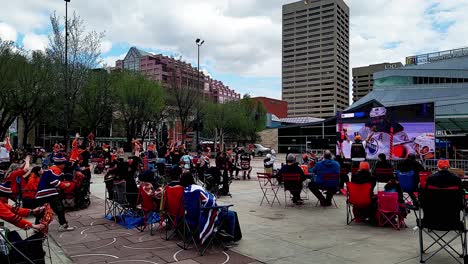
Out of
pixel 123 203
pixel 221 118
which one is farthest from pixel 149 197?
pixel 221 118

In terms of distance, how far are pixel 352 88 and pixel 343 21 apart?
32.8 metres

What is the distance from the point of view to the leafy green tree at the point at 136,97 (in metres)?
37.0

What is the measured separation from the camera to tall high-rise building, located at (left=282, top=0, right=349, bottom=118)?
17138 cm

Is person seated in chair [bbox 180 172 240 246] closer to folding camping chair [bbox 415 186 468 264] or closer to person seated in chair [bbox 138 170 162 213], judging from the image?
person seated in chair [bbox 138 170 162 213]

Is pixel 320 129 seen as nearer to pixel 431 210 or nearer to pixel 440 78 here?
pixel 440 78

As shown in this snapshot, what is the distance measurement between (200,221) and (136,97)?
1272 inches

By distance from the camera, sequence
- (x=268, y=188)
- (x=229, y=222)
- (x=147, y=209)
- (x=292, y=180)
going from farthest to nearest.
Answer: (x=268, y=188)
(x=292, y=180)
(x=147, y=209)
(x=229, y=222)

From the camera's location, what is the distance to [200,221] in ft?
21.0

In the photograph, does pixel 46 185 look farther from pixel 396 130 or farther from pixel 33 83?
pixel 33 83

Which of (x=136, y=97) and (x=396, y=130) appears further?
(x=136, y=97)

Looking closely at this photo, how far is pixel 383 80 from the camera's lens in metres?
71.0

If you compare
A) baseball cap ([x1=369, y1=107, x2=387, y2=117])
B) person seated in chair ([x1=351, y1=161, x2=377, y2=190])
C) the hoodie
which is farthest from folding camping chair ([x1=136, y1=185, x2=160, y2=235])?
baseball cap ([x1=369, y1=107, x2=387, y2=117])

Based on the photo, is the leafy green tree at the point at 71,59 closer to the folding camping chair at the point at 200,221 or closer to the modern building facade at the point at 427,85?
the folding camping chair at the point at 200,221

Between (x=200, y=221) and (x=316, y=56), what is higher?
(x=316, y=56)
